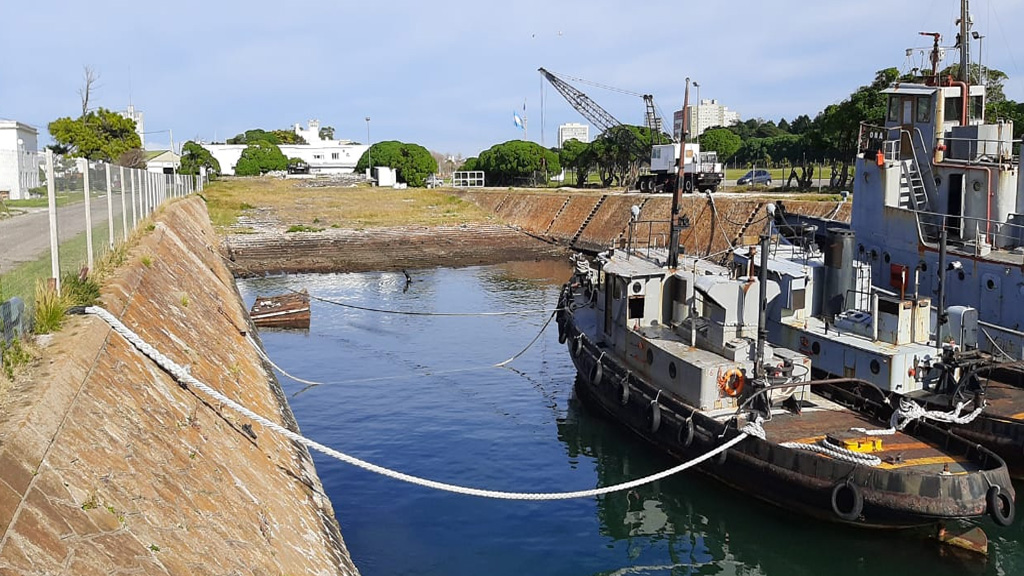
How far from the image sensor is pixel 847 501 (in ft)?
45.2

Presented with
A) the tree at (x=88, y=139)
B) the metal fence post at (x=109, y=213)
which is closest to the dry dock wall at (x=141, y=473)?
the metal fence post at (x=109, y=213)

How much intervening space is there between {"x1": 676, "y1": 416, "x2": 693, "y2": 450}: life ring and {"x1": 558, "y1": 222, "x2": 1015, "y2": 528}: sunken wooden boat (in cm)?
2

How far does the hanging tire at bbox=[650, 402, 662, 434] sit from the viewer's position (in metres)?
17.2

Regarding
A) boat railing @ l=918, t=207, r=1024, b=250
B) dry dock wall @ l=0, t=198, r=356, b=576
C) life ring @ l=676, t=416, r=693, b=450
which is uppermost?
boat railing @ l=918, t=207, r=1024, b=250

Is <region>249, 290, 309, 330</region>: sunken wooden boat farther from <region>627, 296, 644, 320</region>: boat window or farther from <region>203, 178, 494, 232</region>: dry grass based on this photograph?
<region>203, 178, 494, 232</region>: dry grass

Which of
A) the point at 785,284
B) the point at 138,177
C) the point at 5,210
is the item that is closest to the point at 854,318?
the point at 785,284

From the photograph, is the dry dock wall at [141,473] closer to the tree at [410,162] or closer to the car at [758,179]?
the car at [758,179]

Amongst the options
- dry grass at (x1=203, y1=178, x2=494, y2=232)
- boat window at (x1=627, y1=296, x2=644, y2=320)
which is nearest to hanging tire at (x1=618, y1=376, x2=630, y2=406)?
boat window at (x1=627, y1=296, x2=644, y2=320)

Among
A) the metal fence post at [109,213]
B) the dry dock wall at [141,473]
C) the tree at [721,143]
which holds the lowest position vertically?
the dry dock wall at [141,473]

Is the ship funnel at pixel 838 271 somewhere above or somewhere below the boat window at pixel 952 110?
below

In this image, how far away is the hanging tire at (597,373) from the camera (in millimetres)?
20266

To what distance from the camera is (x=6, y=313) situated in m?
8.08

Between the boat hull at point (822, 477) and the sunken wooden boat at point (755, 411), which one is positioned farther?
the sunken wooden boat at point (755, 411)

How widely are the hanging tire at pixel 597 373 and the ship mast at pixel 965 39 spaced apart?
15.0 meters
